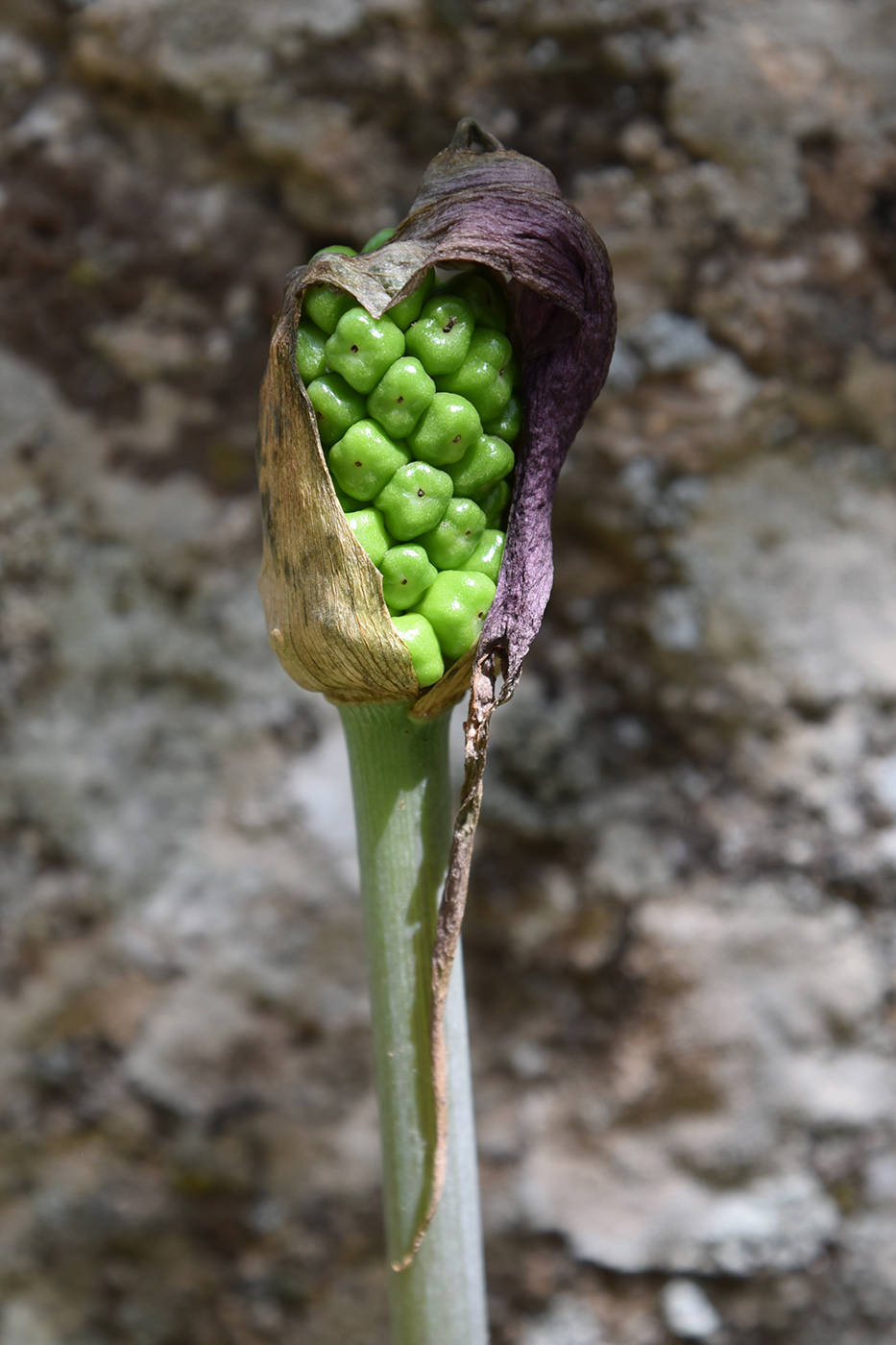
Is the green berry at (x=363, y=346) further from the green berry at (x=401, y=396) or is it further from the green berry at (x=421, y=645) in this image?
the green berry at (x=421, y=645)

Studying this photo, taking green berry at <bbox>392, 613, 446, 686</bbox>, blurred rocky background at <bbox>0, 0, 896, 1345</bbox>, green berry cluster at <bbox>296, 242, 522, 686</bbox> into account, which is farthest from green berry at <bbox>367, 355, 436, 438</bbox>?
blurred rocky background at <bbox>0, 0, 896, 1345</bbox>

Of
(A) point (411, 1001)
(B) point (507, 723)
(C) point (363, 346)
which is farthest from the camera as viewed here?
(B) point (507, 723)

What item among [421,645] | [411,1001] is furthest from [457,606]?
[411,1001]

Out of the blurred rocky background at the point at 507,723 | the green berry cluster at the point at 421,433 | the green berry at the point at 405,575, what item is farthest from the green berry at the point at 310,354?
the blurred rocky background at the point at 507,723

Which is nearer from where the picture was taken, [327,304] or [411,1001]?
[327,304]

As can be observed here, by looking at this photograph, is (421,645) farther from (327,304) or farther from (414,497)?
(327,304)

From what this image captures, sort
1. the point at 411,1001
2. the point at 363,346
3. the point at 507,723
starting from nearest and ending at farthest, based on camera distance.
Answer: the point at 363,346
the point at 411,1001
the point at 507,723

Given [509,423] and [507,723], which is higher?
[507,723]
